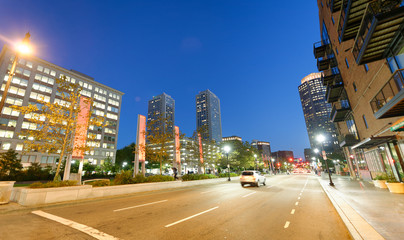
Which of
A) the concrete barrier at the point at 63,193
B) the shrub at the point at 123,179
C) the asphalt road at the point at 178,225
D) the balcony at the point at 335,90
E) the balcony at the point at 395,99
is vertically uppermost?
the balcony at the point at 335,90

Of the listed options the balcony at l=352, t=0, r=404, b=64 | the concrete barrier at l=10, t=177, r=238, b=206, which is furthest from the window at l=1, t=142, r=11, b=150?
the balcony at l=352, t=0, r=404, b=64

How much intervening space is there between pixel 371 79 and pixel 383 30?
7.55 metres

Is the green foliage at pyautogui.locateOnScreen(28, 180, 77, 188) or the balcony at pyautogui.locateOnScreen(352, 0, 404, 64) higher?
the balcony at pyautogui.locateOnScreen(352, 0, 404, 64)

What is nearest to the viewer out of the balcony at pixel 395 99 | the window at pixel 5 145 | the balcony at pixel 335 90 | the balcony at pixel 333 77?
the balcony at pixel 395 99

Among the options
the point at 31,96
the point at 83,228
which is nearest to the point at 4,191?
the point at 83,228

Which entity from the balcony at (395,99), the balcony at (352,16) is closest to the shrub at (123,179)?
the balcony at (395,99)

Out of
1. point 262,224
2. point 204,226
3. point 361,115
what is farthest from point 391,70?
point 204,226

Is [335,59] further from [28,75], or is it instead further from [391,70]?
[28,75]

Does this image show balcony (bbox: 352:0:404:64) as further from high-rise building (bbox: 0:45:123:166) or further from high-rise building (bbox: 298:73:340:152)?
A: high-rise building (bbox: 298:73:340:152)

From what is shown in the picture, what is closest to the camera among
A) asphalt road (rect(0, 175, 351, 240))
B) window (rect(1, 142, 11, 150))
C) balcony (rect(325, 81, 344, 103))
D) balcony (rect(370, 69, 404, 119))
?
asphalt road (rect(0, 175, 351, 240))

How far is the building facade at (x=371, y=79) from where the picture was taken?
34.0 ft

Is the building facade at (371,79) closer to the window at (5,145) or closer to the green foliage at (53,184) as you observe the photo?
the green foliage at (53,184)

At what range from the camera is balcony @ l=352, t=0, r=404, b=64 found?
9312 millimetres

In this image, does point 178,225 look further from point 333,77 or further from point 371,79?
point 333,77
